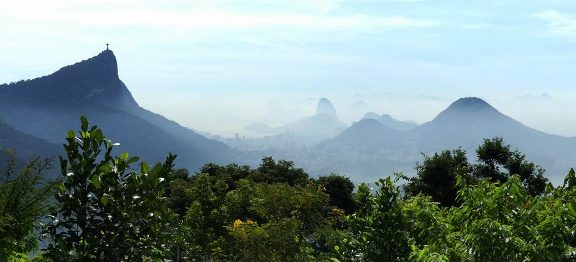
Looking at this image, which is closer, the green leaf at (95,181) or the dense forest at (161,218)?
the green leaf at (95,181)

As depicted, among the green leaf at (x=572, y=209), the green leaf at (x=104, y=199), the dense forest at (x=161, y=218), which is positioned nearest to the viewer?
the green leaf at (x=104, y=199)

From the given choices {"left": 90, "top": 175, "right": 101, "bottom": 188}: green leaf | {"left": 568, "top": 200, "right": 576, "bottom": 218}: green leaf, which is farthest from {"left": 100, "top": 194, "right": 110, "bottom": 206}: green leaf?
{"left": 568, "top": 200, "right": 576, "bottom": 218}: green leaf

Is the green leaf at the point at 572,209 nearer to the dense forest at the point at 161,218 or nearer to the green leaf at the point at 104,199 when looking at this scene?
the dense forest at the point at 161,218

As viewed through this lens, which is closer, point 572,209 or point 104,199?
point 104,199

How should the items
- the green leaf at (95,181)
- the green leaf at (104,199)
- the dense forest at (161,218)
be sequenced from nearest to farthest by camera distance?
the green leaf at (104,199) → the green leaf at (95,181) → the dense forest at (161,218)

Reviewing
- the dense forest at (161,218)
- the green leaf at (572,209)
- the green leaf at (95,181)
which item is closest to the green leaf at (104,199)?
the dense forest at (161,218)

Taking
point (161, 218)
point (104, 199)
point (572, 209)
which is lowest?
point (161, 218)

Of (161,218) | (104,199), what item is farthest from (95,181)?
(161,218)

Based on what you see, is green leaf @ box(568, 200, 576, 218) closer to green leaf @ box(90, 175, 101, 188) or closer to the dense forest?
the dense forest

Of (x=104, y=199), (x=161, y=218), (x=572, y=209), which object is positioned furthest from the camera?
(x=572, y=209)

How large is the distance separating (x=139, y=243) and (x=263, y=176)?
41273mm

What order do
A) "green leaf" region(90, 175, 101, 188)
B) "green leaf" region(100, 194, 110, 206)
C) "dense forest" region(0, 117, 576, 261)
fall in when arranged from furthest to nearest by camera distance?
"dense forest" region(0, 117, 576, 261) → "green leaf" region(90, 175, 101, 188) → "green leaf" region(100, 194, 110, 206)

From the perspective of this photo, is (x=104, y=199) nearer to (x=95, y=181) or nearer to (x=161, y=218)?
(x=95, y=181)

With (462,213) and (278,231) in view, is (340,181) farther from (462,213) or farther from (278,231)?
(462,213)
